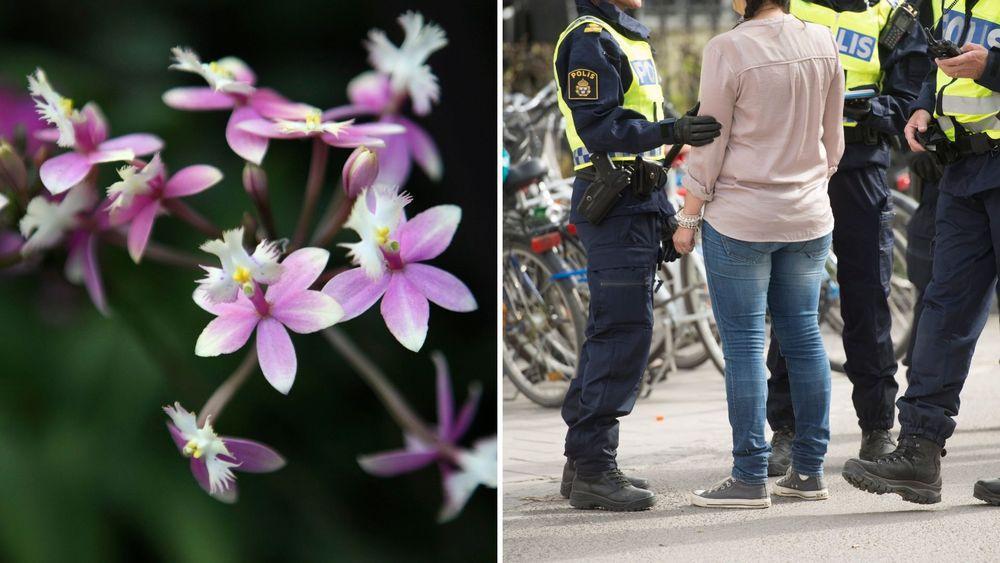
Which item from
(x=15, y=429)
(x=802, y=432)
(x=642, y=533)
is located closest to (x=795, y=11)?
(x=802, y=432)

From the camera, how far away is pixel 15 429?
5.54 feet

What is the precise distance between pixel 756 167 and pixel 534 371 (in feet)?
8.20

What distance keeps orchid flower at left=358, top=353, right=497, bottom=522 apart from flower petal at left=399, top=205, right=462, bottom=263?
14cm

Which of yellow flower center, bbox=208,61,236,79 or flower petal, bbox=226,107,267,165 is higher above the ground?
yellow flower center, bbox=208,61,236,79

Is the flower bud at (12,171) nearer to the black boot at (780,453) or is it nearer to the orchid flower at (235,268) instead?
the orchid flower at (235,268)

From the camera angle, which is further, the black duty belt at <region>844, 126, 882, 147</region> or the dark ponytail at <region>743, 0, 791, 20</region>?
the black duty belt at <region>844, 126, 882, 147</region>

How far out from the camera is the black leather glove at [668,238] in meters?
3.78

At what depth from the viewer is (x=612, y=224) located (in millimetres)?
3750

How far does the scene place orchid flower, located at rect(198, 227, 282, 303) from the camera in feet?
5.59

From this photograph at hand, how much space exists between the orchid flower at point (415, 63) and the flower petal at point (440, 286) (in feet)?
0.69

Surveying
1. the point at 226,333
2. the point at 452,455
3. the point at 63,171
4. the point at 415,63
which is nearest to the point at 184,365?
the point at 226,333

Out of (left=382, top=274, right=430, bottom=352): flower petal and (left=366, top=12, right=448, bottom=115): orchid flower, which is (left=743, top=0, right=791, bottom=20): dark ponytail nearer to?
(left=366, top=12, right=448, bottom=115): orchid flower

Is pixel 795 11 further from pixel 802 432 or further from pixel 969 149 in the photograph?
pixel 802 432

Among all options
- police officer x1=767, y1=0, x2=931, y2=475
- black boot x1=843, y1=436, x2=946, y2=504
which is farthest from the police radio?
black boot x1=843, y1=436, x2=946, y2=504
